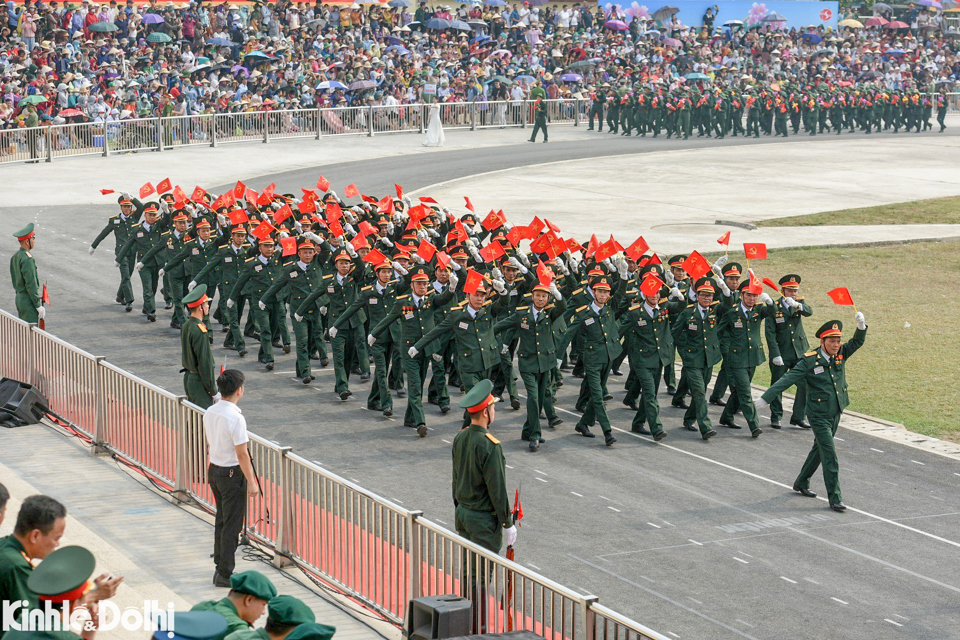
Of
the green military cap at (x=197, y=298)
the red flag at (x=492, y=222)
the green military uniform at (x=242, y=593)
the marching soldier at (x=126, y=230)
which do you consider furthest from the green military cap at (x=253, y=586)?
the marching soldier at (x=126, y=230)

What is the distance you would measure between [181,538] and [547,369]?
5.37 m

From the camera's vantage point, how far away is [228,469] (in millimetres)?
9789

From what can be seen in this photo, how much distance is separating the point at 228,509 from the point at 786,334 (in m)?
8.40

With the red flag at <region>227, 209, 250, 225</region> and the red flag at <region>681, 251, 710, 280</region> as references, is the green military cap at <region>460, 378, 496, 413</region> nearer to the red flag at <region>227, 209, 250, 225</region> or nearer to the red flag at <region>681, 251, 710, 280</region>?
the red flag at <region>681, 251, 710, 280</region>

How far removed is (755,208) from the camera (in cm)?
3175

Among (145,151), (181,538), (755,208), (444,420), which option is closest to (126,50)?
(145,151)

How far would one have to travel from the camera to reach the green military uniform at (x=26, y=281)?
16.1 m

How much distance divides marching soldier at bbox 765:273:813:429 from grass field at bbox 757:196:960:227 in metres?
13.6

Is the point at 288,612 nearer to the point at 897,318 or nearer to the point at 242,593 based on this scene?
the point at 242,593

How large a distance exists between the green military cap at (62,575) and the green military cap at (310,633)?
0.94m

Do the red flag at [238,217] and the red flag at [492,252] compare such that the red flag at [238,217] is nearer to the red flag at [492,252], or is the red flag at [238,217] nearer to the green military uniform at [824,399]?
the red flag at [492,252]

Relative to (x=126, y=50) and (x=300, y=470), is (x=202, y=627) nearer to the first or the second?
(x=300, y=470)

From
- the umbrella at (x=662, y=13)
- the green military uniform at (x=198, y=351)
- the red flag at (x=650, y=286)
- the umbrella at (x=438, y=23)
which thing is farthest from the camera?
the umbrella at (x=662, y=13)

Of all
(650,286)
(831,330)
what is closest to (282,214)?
(650,286)
